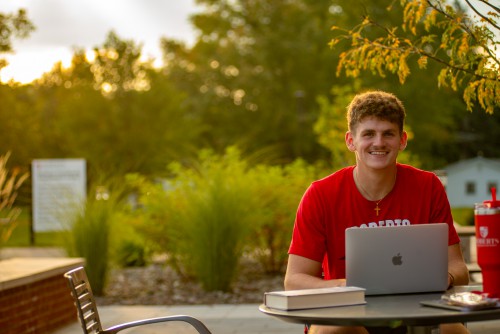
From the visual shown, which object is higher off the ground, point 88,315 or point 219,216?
point 219,216

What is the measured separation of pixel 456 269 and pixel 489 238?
2.49 feet

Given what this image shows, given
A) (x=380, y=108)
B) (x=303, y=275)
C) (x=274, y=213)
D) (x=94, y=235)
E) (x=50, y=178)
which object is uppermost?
(x=50, y=178)

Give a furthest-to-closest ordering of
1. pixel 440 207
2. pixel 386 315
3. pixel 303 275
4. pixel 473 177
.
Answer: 1. pixel 473 177
2. pixel 440 207
3. pixel 303 275
4. pixel 386 315

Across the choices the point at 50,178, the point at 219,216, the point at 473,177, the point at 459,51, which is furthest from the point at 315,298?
the point at 473,177

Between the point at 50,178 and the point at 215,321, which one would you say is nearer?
the point at 215,321

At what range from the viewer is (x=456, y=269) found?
3.83 metres

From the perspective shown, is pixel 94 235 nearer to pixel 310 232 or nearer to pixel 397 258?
pixel 310 232

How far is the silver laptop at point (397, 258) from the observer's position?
130 inches

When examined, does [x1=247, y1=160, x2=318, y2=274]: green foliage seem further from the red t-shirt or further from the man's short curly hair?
the man's short curly hair

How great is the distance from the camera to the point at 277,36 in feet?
146

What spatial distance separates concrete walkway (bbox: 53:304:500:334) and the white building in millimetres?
54953

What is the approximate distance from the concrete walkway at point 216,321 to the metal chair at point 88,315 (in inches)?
130

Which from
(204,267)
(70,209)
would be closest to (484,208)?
(204,267)

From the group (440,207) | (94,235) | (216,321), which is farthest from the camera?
(94,235)
